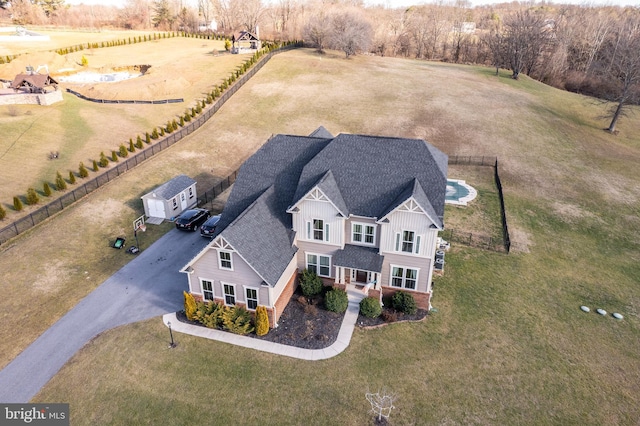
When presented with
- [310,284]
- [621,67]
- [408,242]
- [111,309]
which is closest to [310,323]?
[310,284]

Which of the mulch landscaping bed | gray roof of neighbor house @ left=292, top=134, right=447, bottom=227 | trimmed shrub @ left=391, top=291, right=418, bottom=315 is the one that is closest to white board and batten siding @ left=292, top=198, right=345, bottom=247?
gray roof of neighbor house @ left=292, top=134, right=447, bottom=227

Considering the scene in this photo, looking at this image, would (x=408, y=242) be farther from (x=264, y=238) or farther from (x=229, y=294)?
(x=229, y=294)

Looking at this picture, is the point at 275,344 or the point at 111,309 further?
the point at 111,309

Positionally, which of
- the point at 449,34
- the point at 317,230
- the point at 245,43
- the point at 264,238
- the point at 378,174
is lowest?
the point at 317,230

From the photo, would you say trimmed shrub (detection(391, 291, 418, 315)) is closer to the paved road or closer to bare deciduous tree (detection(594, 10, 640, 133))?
the paved road

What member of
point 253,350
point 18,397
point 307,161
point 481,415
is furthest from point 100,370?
point 481,415

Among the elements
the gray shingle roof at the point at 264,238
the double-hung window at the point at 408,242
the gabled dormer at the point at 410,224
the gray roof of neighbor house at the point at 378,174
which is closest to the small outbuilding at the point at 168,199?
the gray shingle roof at the point at 264,238
